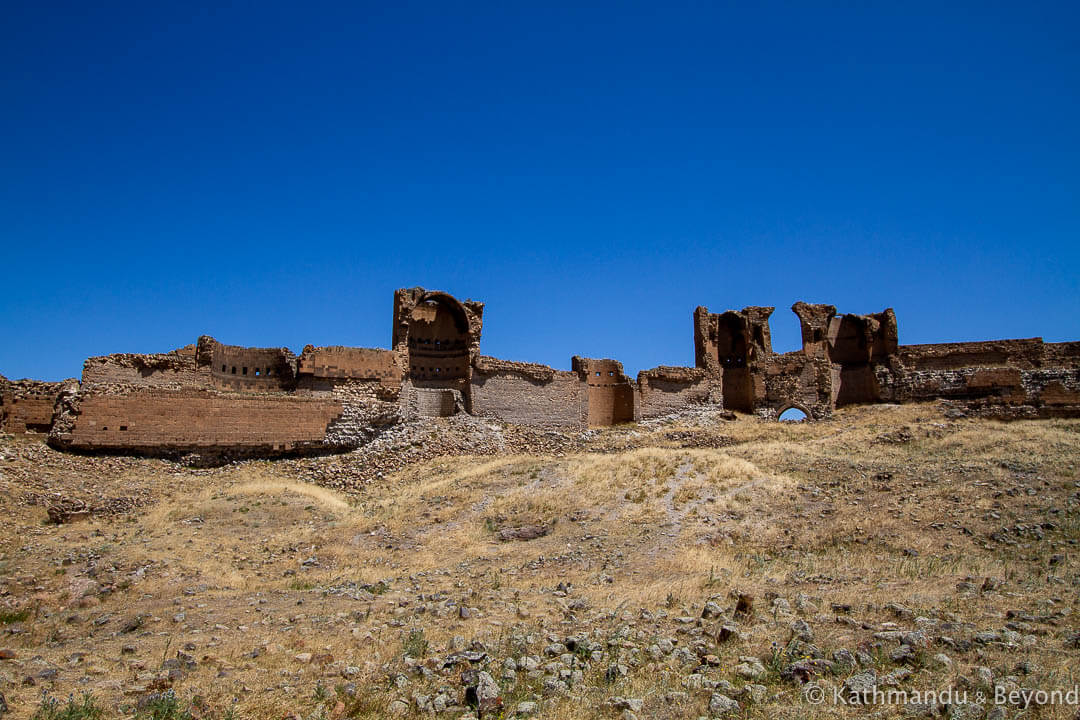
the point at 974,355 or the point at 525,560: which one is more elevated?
the point at 974,355

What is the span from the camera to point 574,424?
3303cm

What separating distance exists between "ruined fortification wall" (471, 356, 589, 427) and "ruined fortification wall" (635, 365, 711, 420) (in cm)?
316

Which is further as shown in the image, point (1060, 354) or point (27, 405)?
point (1060, 354)

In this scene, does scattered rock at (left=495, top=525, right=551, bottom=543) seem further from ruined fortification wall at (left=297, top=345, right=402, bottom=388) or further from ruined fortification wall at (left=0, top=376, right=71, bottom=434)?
ruined fortification wall at (left=0, top=376, right=71, bottom=434)

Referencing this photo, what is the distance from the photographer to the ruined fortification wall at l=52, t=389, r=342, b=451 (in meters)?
23.2

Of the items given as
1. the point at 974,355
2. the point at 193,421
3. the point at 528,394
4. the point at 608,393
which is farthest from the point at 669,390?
the point at 193,421

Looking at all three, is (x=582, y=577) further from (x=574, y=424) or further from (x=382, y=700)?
(x=574, y=424)

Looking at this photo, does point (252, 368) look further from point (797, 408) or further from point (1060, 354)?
point (1060, 354)

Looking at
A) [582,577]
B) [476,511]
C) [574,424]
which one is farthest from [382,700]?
[574,424]

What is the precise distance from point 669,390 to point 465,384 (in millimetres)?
10784

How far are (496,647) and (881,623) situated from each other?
552 cm

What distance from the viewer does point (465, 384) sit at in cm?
3200

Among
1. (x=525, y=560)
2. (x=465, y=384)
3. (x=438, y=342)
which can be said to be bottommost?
(x=525, y=560)

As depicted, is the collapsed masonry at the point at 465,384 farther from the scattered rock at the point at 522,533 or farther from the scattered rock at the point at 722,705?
the scattered rock at the point at 722,705
